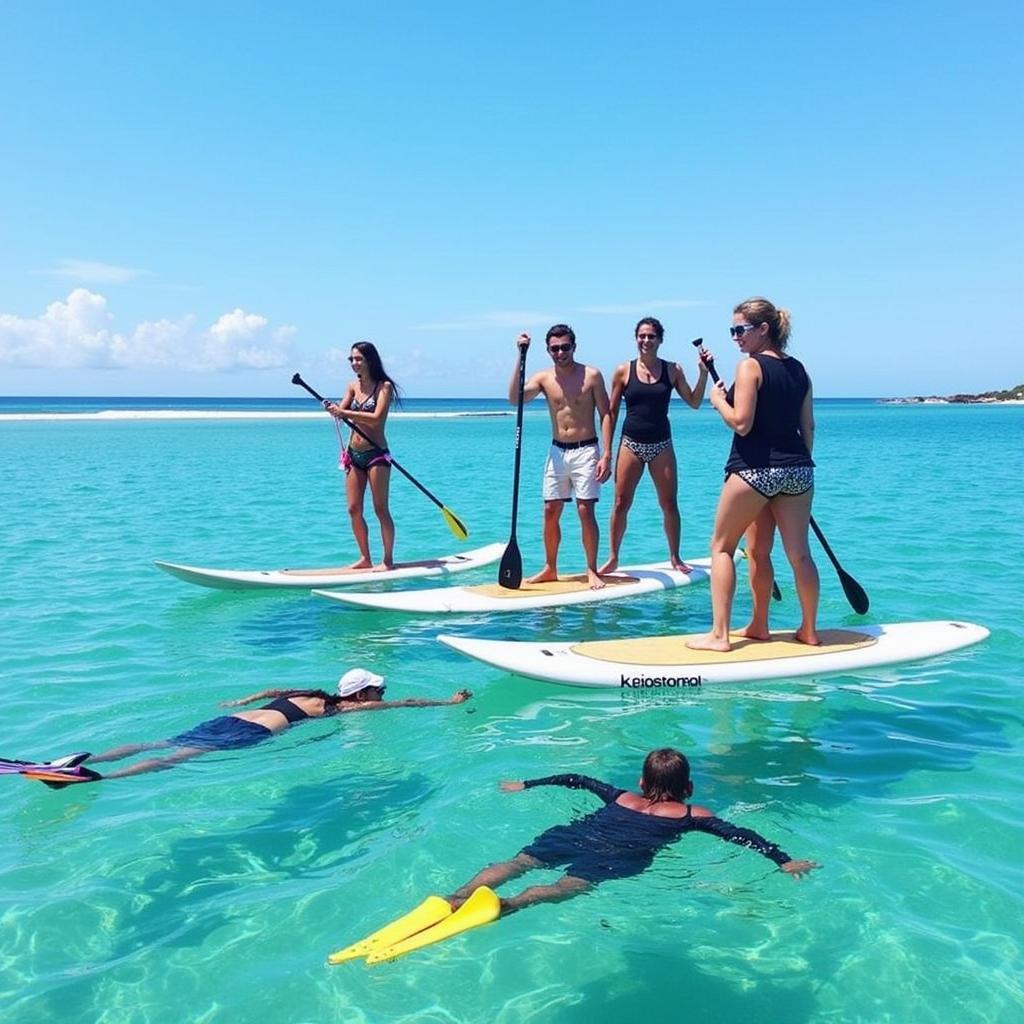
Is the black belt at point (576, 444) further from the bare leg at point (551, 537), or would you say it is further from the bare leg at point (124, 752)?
the bare leg at point (124, 752)

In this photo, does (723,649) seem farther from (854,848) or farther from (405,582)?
(405,582)

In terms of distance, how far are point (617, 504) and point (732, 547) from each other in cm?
297

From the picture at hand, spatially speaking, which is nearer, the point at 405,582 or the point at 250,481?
the point at 405,582

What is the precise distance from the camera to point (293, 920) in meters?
3.92

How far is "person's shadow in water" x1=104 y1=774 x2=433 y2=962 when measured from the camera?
12.9 ft

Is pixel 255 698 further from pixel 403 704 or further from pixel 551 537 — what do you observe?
pixel 551 537

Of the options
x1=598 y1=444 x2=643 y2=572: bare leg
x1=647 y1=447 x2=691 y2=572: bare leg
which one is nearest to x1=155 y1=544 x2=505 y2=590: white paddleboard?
x1=598 y1=444 x2=643 y2=572: bare leg

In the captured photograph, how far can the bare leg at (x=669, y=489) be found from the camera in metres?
9.18

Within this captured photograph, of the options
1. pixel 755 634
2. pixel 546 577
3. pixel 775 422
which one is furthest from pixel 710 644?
pixel 546 577

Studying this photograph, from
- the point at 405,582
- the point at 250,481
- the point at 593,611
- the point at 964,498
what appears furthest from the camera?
the point at 250,481

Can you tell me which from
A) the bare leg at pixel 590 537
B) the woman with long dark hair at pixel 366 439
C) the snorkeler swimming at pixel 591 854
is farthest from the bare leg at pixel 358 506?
the snorkeler swimming at pixel 591 854

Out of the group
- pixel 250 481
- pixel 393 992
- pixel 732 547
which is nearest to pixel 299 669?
pixel 732 547

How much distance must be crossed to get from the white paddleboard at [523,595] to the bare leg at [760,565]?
211 cm

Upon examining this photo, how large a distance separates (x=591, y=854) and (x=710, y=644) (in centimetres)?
294
